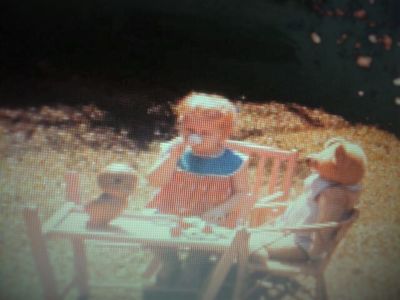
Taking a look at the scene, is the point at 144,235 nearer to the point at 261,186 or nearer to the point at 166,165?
the point at 166,165

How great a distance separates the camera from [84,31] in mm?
1319

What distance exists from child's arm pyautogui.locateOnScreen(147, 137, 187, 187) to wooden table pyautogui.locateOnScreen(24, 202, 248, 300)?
0.11 m

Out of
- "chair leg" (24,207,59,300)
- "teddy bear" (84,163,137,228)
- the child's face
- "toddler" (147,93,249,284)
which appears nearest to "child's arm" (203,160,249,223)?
"toddler" (147,93,249,284)

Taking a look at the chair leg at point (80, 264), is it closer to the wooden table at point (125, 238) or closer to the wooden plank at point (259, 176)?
the wooden table at point (125, 238)

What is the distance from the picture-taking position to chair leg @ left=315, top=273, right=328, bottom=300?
4.83 feet

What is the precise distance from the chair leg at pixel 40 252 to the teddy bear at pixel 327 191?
1.94 ft

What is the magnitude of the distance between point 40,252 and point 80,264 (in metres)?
0.12

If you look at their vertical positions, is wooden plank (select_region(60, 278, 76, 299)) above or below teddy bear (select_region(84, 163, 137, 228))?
below

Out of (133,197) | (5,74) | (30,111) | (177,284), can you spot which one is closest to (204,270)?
(177,284)

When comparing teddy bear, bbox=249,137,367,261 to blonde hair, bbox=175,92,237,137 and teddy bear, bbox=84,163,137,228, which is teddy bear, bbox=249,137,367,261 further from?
teddy bear, bbox=84,163,137,228

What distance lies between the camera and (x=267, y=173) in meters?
1.46

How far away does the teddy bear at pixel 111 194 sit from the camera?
4.35 ft

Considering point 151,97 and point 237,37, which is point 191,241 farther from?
point 237,37

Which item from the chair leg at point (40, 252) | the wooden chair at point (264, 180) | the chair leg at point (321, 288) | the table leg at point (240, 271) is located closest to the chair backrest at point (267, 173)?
the wooden chair at point (264, 180)
